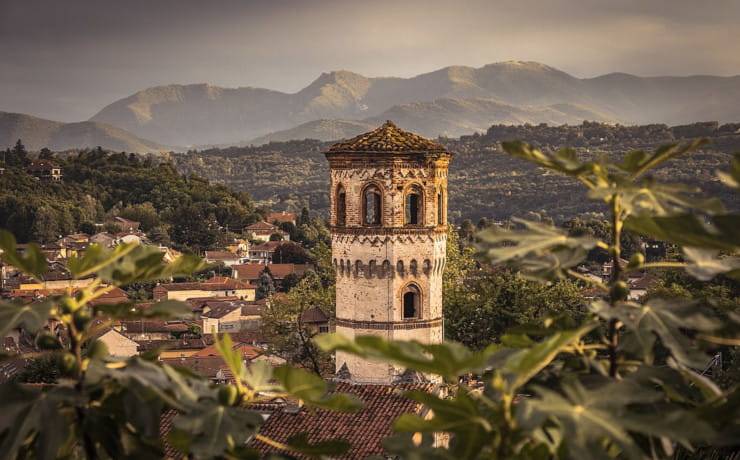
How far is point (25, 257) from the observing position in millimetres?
3225

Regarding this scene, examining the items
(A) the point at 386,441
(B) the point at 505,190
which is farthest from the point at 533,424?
(B) the point at 505,190

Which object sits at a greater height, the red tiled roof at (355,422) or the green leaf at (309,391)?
the green leaf at (309,391)

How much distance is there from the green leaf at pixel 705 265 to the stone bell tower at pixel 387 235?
22898 millimetres

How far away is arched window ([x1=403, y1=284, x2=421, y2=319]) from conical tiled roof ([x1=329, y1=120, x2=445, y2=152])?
3179mm

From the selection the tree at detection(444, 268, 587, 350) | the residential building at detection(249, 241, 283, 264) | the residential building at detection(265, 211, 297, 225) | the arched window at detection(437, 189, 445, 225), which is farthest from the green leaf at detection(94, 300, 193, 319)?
the residential building at detection(265, 211, 297, 225)

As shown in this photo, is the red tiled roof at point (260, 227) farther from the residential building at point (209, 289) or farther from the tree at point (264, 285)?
the tree at point (264, 285)

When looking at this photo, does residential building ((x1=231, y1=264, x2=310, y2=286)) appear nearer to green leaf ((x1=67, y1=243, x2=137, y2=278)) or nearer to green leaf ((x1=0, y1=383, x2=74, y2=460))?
green leaf ((x1=67, y1=243, x2=137, y2=278))

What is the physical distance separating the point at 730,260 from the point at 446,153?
23601mm

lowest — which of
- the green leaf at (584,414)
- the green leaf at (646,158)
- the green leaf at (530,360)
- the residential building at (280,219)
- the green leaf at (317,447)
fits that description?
the residential building at (280,219)

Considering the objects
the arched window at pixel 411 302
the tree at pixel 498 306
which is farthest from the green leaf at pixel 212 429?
the tree at pixel 498 306

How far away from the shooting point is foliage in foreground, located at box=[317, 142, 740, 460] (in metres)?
2.74

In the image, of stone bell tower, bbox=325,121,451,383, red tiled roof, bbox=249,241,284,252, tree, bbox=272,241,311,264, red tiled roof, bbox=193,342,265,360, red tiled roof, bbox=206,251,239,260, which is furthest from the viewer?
red tiled roof, bbox=249,241,284,252

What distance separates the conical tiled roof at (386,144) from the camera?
26.3 metres

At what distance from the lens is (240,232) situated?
11956 cm
